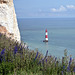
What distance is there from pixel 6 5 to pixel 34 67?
15.7 ft

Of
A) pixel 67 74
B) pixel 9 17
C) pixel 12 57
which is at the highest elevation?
pixel 9 17

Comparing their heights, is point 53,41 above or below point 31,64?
below

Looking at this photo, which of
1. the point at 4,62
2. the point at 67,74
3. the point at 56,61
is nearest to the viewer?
the point at 67,74

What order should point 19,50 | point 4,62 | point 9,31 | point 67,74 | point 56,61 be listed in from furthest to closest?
point 9,31, point 19,50, point 56,61, point 4,62, point 67,74

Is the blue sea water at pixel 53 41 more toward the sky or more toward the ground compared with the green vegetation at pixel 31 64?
more toward the ground

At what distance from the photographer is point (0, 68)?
4.97 m

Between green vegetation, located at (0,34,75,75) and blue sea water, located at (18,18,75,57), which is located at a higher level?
green vegetation, located at (0,34,75,75)

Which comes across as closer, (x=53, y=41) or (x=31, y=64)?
(x=31, y=64)

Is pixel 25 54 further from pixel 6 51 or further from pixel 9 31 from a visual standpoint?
pixel 9 31

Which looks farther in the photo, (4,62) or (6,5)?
(6,5)

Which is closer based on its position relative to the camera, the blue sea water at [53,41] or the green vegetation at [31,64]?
the green vegetation at [31,64]

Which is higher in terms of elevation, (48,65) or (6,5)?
(6,5)

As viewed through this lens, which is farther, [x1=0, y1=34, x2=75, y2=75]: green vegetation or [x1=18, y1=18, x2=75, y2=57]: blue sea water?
[x1=18, y1=18, x2=75, y2=57]: blue sea water

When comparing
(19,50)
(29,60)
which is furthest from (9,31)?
(29,60)
